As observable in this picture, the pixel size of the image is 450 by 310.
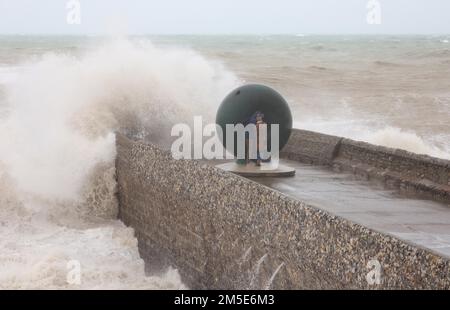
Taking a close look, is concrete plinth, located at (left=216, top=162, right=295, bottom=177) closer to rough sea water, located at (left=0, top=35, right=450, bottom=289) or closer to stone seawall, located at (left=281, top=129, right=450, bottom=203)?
stone seawall, located at (left=281, top=129, right=450, bottom=203)

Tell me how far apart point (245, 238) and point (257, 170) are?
305cm

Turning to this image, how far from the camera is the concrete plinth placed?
10.1 metres

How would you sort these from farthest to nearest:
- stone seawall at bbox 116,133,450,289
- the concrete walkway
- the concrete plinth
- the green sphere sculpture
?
the concrete plinth < the green sphere sculpture < the concrete walkway < stone seawall at bbox 116,133,450,289

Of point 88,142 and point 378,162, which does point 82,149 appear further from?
point 378,162

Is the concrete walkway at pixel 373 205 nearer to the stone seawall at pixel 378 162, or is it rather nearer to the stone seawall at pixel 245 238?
the stone seawall at pixel 378 162

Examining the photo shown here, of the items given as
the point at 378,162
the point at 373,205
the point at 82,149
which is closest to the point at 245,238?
the point at 373,205

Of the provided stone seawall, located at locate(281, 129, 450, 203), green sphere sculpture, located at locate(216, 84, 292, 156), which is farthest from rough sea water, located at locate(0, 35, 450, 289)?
stone seawall, located at locate(281, 129, 450, 203)

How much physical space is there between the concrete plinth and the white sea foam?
1684 millimetres

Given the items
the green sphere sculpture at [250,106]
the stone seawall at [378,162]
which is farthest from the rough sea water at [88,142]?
the stone seawall at [378,162]

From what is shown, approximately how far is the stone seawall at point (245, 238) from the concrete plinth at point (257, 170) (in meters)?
1.06

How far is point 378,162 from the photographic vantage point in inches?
420

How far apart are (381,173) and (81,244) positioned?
417 centimetres

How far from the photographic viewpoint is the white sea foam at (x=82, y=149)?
9.41 m

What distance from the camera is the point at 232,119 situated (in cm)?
990
